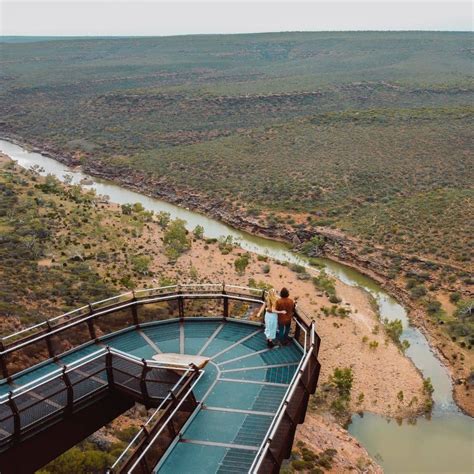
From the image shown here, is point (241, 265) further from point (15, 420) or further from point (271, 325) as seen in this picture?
point (15, 420)

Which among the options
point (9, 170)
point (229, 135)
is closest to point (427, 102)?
point (229, 135)

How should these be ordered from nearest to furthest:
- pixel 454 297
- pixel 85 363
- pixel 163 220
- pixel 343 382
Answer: pixel 85 363 < pixel 343 382 < pixel 454 297 < pixel 163 220

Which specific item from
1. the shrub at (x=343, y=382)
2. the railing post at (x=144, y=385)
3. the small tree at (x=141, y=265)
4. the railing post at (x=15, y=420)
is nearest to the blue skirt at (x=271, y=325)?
the railing post at (x=144, y=385)

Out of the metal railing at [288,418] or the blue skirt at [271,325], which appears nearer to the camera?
the metal railing at [288,418]

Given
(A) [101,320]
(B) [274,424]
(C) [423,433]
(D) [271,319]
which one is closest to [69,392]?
(B) [274,424]

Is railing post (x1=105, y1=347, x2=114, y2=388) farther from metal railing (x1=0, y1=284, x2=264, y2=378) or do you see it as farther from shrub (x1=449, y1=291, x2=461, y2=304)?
shrub (x1=449, y1=291, x2=461, y2=304)

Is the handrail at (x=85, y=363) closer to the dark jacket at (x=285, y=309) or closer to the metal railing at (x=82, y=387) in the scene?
the metal railing at (x=82, y=387)
